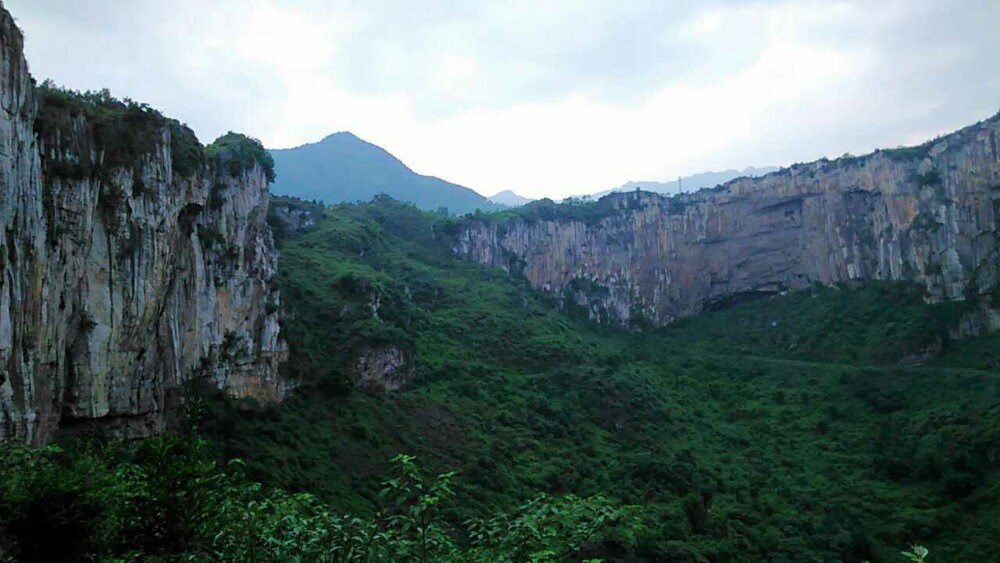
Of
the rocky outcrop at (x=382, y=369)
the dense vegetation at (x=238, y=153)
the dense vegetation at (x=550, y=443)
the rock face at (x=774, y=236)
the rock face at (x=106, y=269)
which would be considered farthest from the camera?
the rock face at (x=774, y=236)

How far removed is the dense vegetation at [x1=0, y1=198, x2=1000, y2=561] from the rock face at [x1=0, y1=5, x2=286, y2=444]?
8.37 ft

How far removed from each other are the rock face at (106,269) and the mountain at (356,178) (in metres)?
119

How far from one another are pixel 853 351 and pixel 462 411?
40.1 meters

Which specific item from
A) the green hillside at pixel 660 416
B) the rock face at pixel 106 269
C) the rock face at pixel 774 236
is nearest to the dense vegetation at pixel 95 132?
the rock face at pixel 106 269

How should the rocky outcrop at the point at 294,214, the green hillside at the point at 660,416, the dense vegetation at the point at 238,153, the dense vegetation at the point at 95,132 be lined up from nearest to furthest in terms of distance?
the dense vegetation at the point at 95,132
the green hillside at the point at 660,416
the dense vegetation at the point at 238,153
the rocky outcrop at the point at 294,214

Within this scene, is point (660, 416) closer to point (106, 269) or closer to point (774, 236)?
point (774, 236)

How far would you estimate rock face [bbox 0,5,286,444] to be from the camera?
1638 cm

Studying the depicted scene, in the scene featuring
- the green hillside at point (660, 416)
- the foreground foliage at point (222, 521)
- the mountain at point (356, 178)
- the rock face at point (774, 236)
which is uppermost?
the mountain at point (356, 178)

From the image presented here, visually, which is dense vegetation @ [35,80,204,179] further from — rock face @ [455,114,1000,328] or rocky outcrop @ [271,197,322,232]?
rock face @ [455,114,1000,328]

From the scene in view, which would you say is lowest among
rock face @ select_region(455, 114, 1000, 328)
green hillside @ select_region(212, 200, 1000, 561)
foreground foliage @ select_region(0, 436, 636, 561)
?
green hillside @ select_region(212, 200, 1000, 561)

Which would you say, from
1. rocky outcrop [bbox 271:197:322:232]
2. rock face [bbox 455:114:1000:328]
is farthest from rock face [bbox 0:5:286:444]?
rock face [bbox 455:114:1000:328]

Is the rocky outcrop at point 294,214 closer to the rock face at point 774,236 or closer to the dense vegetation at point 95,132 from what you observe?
the rock face at point 774,236

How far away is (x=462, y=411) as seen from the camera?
1698 inches

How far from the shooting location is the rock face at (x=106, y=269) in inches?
645
